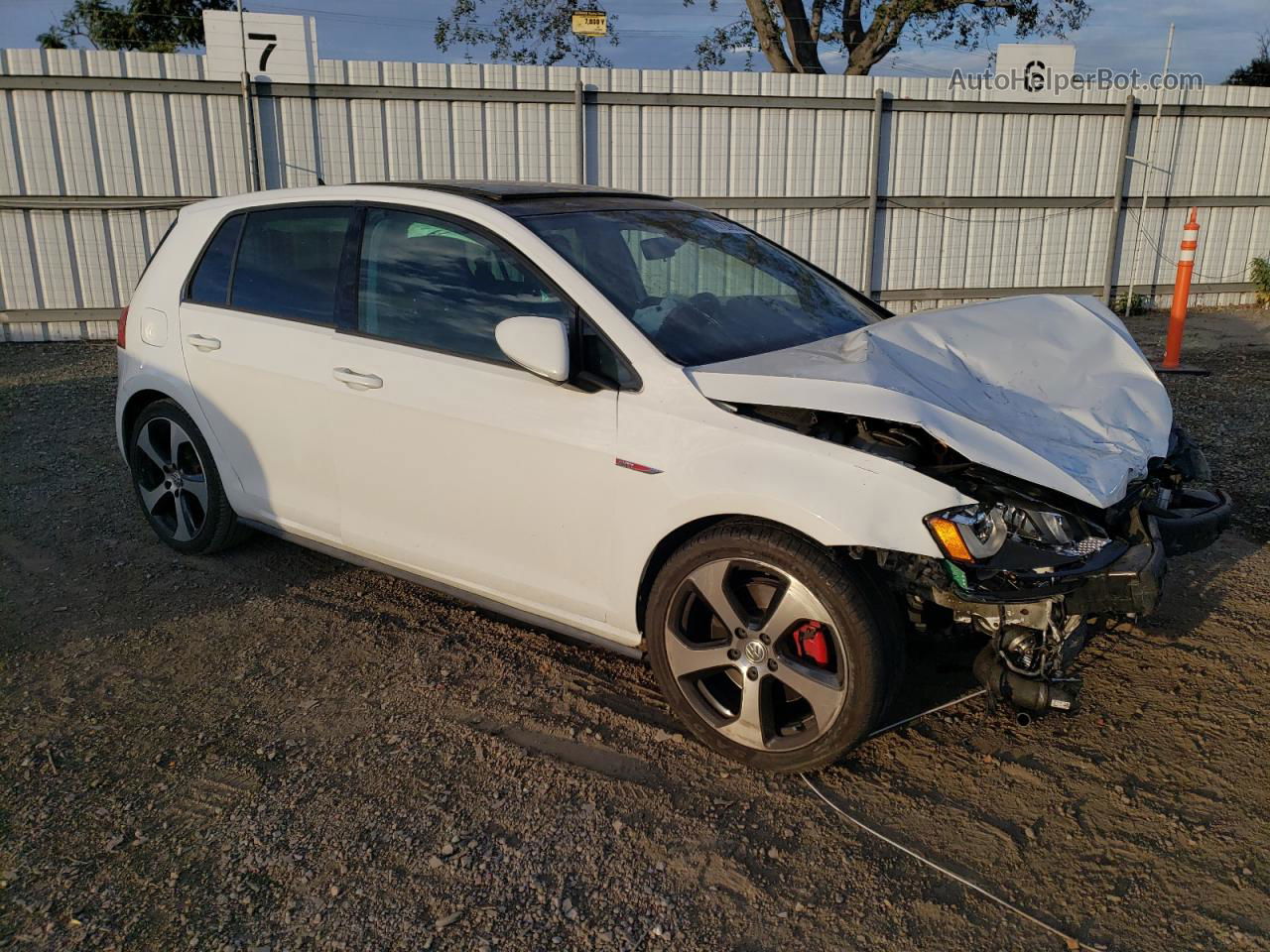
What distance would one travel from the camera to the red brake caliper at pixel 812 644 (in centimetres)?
295

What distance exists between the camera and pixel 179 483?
478 centimetres

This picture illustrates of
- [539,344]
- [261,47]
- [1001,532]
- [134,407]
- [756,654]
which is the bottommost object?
[756,654]

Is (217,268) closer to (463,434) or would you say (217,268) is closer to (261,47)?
(463,434)

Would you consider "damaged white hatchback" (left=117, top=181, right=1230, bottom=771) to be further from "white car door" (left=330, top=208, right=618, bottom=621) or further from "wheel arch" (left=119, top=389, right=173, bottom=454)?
"wheel arch" (left=119, top=389, right=173, bottom=454)

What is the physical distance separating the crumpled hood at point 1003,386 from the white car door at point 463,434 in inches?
22.7

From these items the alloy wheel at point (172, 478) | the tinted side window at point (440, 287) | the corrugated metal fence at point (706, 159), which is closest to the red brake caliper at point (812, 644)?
the tinted side window at point (440, 287)

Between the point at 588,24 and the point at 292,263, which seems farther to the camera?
the point at 588,24

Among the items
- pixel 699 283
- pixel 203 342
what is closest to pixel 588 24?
pixel 203 342

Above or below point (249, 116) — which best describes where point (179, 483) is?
below

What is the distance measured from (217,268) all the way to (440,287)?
141 cm

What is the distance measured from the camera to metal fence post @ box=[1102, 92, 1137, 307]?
12.6 m

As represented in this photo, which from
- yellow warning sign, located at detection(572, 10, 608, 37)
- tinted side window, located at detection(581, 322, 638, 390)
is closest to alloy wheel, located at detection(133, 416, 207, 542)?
tinted side window, located at detection(581, 322, 638, 390)

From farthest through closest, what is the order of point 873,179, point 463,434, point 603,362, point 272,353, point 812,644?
1. point 873,179
2. point 272,353
3. point 463,434
4. point 603,362
5. point 812,644

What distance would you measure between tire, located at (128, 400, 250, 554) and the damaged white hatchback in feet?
0.34
